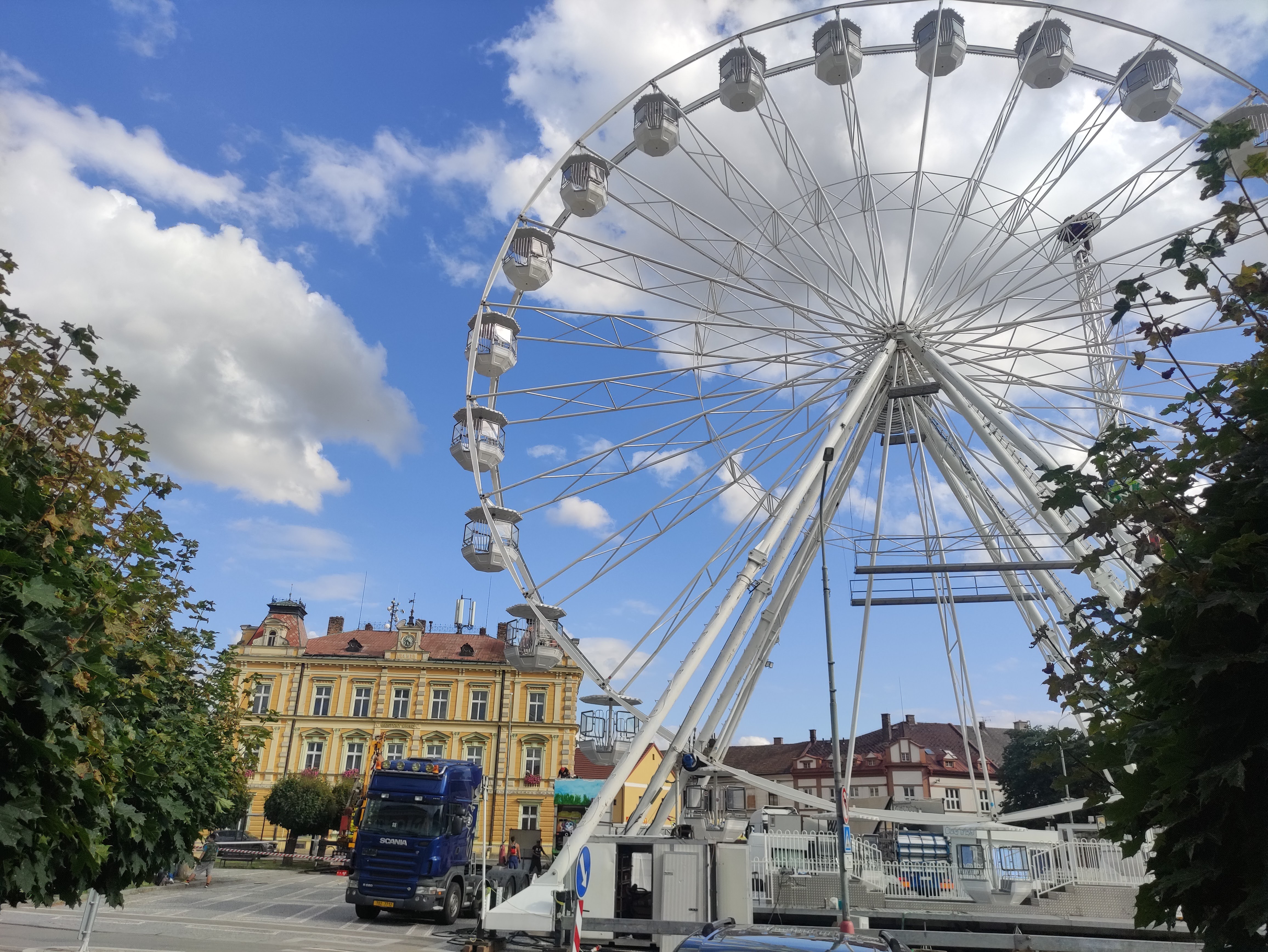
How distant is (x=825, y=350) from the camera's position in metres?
20.0

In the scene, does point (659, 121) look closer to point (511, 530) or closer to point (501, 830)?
point (511, 530)

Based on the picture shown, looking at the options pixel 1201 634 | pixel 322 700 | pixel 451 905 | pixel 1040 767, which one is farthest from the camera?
pixel 322 700

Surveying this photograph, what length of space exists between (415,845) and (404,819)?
69 centimetres

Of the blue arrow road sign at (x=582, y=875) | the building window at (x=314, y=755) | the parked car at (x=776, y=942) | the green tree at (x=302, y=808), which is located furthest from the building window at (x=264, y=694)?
the parked car at (x=776, y=942)

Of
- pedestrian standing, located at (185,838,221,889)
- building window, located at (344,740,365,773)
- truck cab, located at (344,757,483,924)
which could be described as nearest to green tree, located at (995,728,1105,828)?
truck cab, located at (344,757,483,924)

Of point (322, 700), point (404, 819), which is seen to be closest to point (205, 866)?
point (404, 819)

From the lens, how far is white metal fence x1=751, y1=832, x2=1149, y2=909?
16.3 m

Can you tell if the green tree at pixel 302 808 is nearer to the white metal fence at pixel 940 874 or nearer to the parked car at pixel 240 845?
the parked car at pixel 240 845

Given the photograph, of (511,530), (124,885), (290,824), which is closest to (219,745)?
(124,885)

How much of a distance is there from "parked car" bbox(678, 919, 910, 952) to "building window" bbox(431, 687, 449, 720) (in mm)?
48726

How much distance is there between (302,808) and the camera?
44406 millimetres

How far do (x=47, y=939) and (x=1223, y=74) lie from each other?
82.4 feet

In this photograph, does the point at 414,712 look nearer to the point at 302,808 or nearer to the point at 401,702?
the point at 401,702


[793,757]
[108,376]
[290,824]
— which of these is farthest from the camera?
[793,757]
